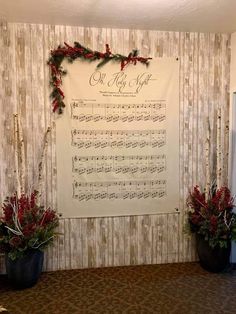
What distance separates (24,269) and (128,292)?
1017mm

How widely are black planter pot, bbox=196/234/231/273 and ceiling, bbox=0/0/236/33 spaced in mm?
2281

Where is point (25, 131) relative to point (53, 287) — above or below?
above

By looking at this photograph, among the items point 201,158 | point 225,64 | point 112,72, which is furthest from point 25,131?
point 225,64

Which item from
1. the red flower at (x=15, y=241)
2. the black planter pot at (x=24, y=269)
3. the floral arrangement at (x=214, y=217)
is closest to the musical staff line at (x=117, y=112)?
the floral arrangement at (x=214, y=217)

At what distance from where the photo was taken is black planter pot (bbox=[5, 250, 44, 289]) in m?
3.05

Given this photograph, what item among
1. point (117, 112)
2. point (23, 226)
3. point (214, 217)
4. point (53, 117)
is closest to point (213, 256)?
point (214, 217)

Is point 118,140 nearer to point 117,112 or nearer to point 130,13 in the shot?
point 117,112

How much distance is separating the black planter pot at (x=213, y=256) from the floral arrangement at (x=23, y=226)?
63.7 inches

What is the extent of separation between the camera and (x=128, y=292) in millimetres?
3043

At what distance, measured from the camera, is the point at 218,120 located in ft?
11.8

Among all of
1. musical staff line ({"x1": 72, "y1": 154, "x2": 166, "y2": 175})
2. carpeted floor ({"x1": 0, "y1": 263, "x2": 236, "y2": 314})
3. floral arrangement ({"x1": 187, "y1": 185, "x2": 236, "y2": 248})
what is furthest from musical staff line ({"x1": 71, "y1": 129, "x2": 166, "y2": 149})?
carpeted floor ({"x1": 0, "y1": 263, "x2": 236, "y2": 314})

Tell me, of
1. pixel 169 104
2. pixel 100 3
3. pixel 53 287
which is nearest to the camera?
pixel 100 3

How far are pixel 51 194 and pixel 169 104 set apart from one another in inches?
65.6

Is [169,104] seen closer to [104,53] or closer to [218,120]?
[218,120]
